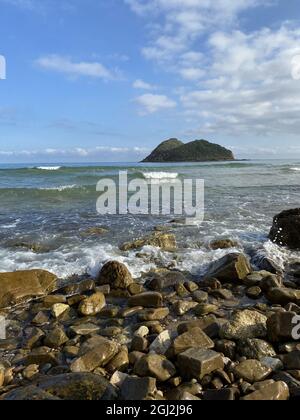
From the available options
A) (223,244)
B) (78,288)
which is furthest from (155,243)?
(78,288)

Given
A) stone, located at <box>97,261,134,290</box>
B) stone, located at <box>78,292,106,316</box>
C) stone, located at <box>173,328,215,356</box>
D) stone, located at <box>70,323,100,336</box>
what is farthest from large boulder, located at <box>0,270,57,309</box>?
stone, located at <box>173,328,215,356</box>

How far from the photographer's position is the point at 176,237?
9.66 metres

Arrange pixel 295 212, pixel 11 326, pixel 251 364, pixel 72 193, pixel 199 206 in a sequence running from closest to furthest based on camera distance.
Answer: pixel 251 364
pixel 11 326
pixel 295 212
pixel 199 206
pixel 72 193

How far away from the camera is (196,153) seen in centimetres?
10894

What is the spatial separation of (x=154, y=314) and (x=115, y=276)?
144cm

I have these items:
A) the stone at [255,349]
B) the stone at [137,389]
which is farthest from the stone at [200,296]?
the stone at [137,389]

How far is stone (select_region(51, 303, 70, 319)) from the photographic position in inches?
215

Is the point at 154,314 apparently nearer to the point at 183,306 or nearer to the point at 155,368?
the point at 183,306

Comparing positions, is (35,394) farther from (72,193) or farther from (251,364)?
(72,193)

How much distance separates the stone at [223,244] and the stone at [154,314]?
3.43 metres

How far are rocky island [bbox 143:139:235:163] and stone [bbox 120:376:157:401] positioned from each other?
100690mm
